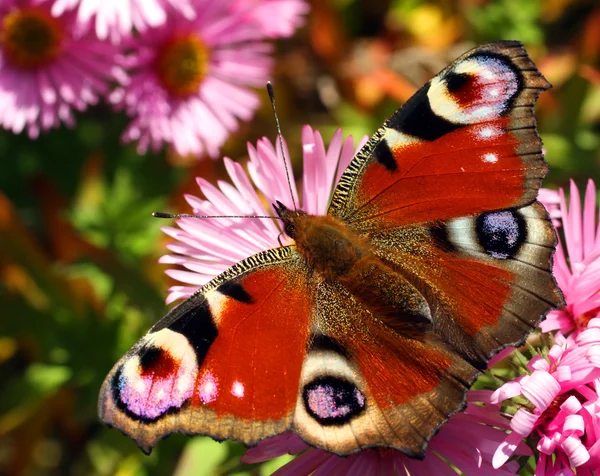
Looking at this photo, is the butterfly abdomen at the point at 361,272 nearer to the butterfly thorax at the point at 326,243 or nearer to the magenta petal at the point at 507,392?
the butterfly thorax at the point at 326,243

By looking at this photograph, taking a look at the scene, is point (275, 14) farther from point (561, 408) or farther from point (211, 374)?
point (561, 408)

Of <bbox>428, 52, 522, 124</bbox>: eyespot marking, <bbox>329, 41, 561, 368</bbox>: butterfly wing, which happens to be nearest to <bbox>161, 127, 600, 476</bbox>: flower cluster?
<bbox>329, 41, 561, 368</bbox>: butterfly wing

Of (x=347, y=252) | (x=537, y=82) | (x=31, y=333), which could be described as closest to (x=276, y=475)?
(x=347, y=252)

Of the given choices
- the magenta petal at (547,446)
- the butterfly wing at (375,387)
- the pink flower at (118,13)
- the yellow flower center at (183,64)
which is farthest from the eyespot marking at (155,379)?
the yellow flower center at (183,64)

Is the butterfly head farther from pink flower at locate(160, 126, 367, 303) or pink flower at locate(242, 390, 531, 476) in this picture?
pink flower at locate(242, 390, 531, 476)

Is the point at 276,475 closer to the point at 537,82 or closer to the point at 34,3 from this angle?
the point at 537,82
